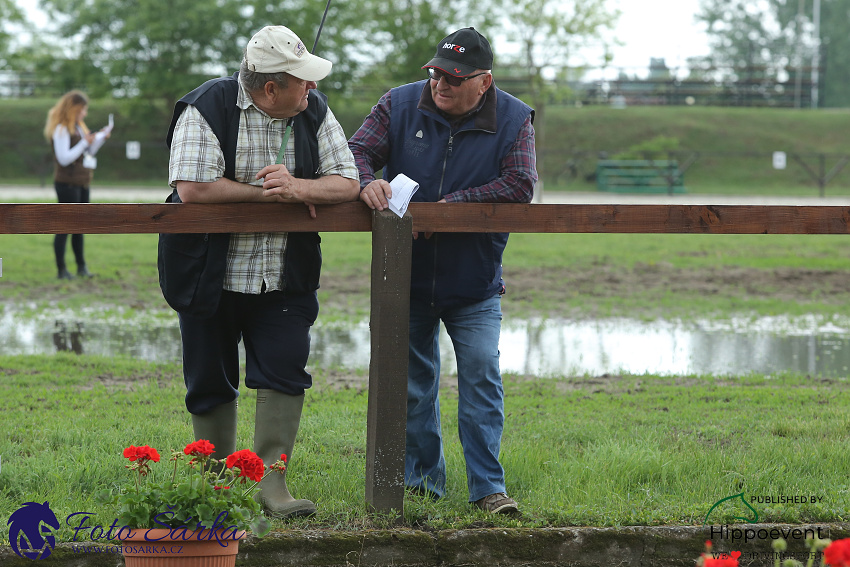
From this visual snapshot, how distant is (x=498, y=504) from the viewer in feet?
12.8

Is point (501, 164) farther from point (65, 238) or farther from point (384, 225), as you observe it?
point (65, 238)

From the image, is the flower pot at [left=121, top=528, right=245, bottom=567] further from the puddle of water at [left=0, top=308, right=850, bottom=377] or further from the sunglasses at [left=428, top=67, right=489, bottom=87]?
the puddle of water at [left=0, top=308, right=850, bottom=377]

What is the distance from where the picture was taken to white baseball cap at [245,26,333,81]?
140 inches

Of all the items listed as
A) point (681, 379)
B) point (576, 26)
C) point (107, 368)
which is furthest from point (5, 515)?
point (576, 26)

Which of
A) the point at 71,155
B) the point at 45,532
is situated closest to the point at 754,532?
the point at 45,532

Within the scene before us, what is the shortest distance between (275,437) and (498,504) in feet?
3.03

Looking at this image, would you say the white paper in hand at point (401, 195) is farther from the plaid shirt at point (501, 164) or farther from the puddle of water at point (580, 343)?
the puddle of water at point (580, 343)

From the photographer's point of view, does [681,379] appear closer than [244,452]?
No

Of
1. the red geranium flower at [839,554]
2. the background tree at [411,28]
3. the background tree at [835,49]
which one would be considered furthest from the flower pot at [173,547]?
the background tree at [835,49]

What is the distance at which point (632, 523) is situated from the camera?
3.87 metres

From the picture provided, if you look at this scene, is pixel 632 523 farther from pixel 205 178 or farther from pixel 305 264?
pixel 205 178

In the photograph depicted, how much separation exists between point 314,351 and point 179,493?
4.80m

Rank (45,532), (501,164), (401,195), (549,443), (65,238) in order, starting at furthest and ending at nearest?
(65,238) → (549,443) → (501,164) → (401,195) → (45,532)

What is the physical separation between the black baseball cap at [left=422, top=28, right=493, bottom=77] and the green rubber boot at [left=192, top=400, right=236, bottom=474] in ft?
5.29
